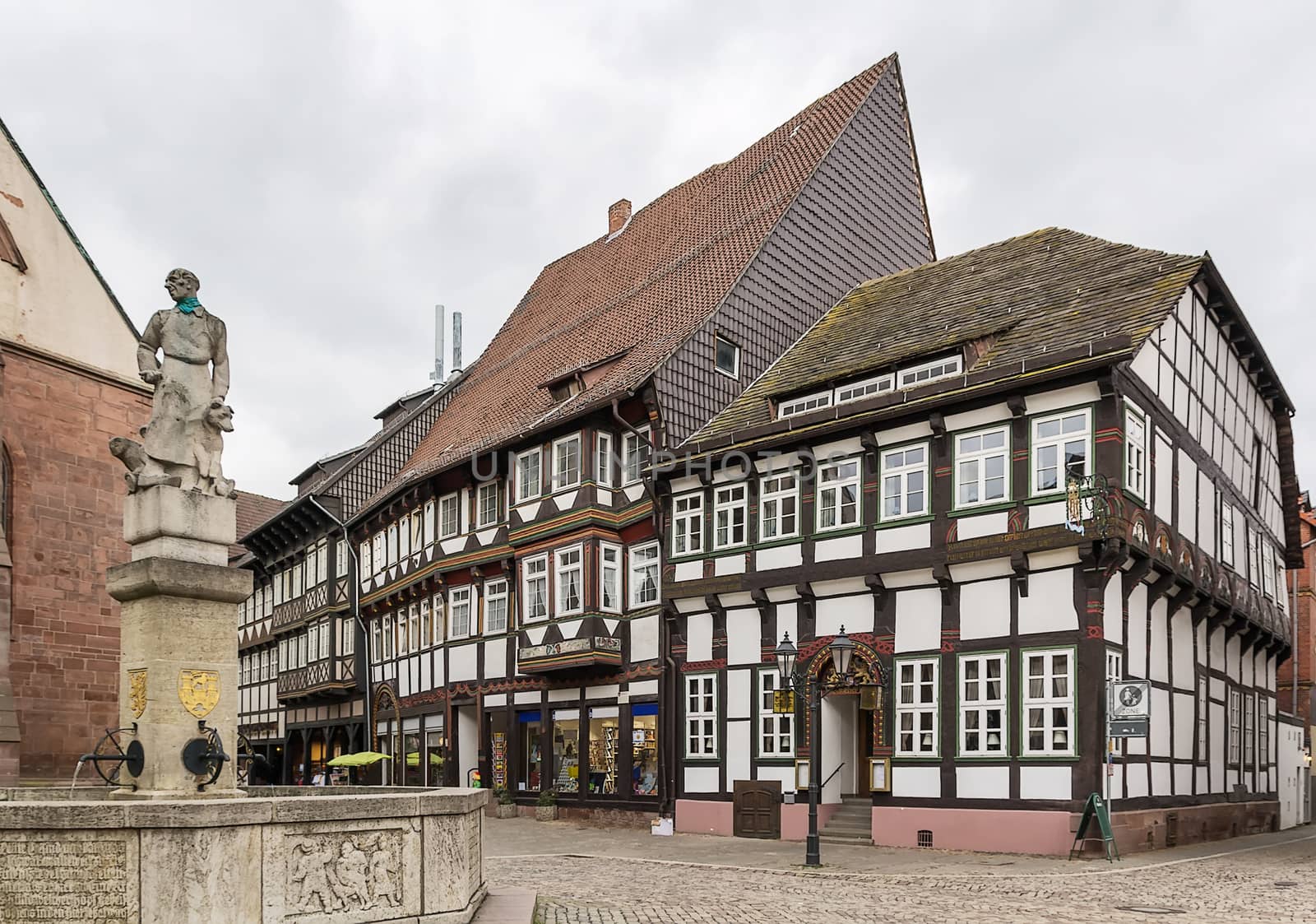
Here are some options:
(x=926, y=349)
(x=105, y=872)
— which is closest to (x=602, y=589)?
(x=926, y=349)

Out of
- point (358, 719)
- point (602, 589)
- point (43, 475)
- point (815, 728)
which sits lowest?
point (358, 719)

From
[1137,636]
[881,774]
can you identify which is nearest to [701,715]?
[881,774]

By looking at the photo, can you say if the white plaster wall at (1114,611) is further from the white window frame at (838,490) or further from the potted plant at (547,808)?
the potted plant at (547,808)

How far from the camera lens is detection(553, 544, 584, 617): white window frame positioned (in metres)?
26.9

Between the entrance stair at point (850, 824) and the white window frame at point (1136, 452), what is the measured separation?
270 inches

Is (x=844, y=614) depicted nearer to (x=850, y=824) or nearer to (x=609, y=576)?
(x=850, y=824)

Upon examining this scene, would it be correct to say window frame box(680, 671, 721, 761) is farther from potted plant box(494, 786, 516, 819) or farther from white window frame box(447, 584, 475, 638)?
white window frame box(447, 584, 475, 638)

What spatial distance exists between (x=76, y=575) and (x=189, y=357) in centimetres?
1427

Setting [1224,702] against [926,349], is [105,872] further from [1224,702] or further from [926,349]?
[1224,702]

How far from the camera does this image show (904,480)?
22.0m

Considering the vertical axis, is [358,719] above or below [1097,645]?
below

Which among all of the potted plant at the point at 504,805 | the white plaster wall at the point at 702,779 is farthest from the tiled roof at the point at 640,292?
the potted plant at the point at 504,805

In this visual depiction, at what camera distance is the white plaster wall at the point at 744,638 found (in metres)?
24.1

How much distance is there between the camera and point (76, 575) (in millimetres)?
22938
